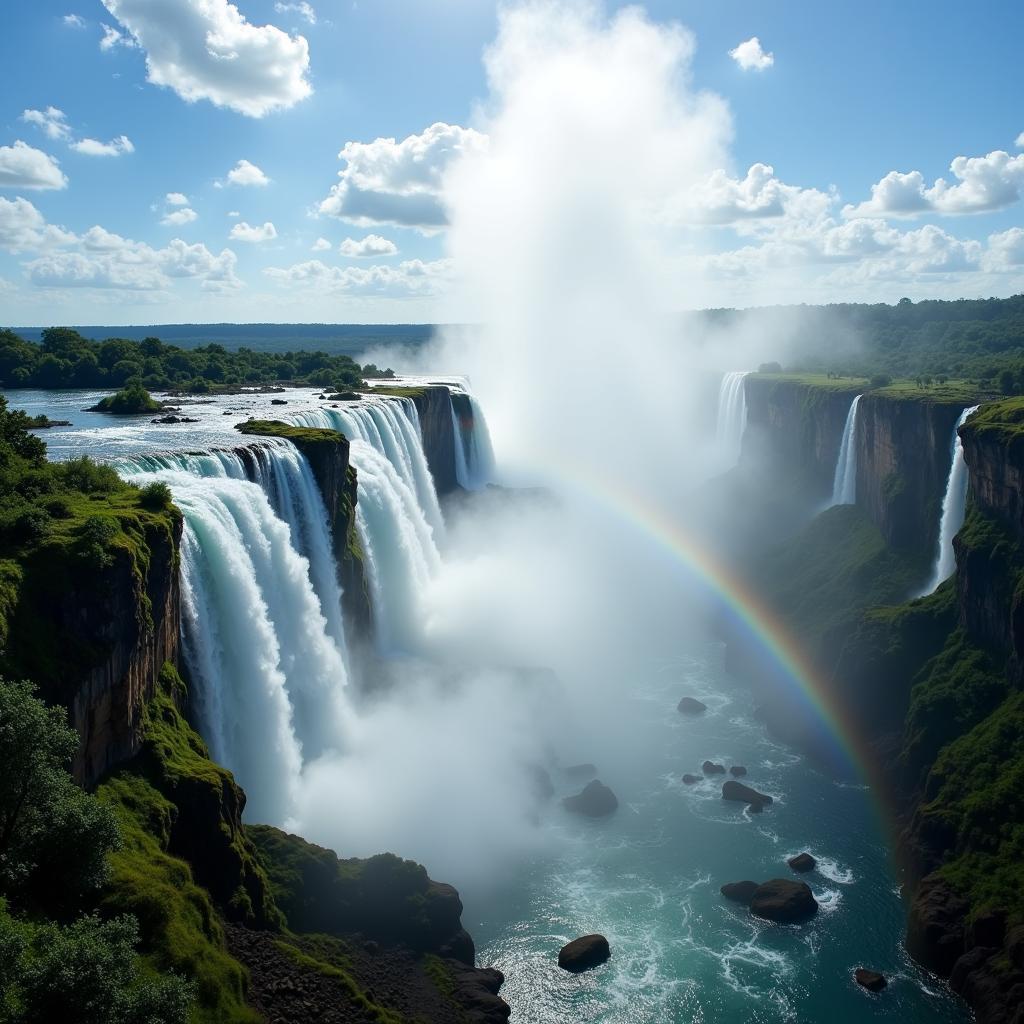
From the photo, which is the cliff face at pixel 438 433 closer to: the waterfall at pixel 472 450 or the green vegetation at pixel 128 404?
the waterfall at pixel 472 450

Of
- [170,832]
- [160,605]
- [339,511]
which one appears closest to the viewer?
[170,832]

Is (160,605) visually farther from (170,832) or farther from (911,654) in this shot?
(911,654)

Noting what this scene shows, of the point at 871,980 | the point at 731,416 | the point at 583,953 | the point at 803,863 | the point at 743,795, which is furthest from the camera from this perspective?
the point at 731,416

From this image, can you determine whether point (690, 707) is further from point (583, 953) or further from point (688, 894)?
point (583, 953)

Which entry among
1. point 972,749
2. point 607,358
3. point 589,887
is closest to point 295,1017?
point 589,887

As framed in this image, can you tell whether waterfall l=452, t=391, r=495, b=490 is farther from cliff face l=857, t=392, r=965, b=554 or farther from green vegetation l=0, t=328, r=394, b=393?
cliff face l=857, t=392, r=965, b=554

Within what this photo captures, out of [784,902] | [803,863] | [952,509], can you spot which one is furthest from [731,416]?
[784,902]
